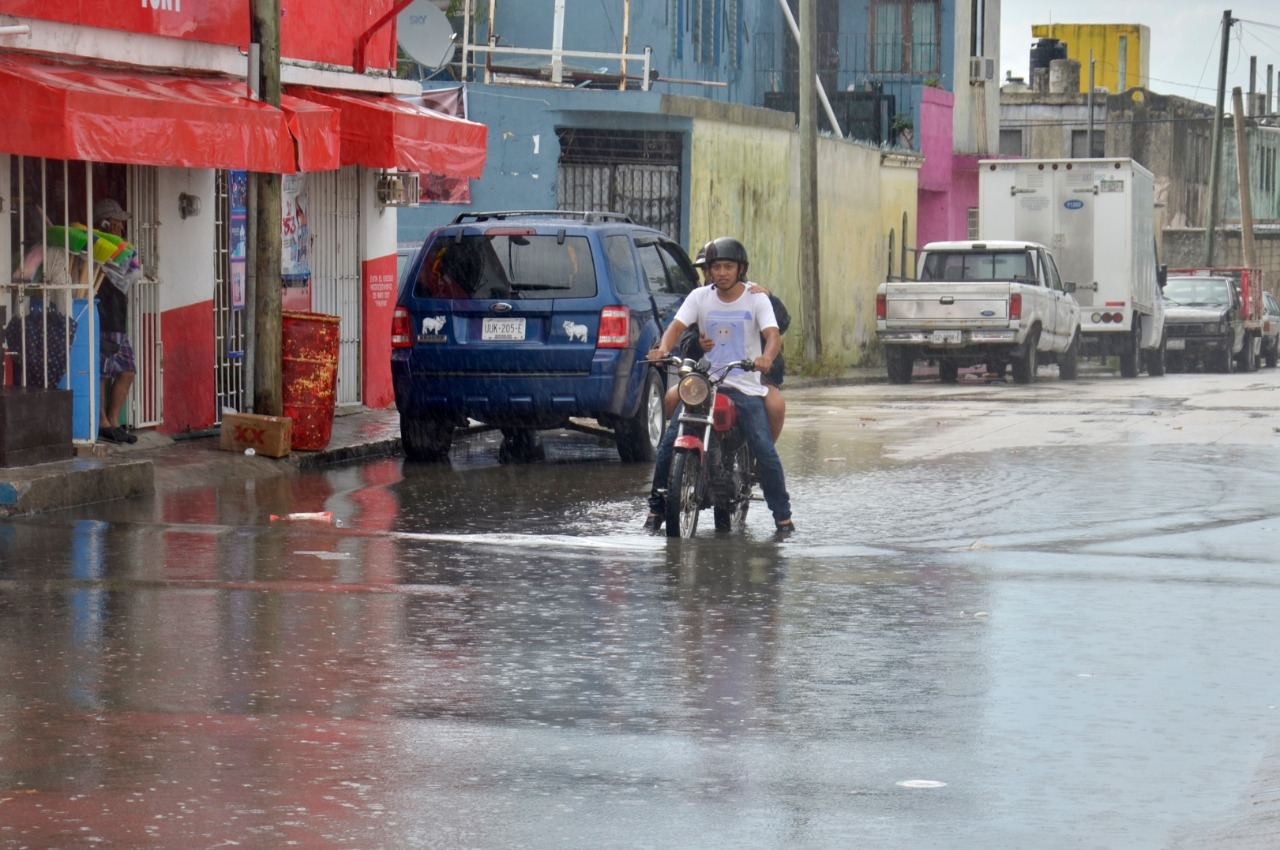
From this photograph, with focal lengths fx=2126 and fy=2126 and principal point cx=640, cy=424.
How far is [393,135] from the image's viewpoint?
18.2m

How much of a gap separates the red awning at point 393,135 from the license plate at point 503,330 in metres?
2.68

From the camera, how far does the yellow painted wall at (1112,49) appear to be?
82.6m

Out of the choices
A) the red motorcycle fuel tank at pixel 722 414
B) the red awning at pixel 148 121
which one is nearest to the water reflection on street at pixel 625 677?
the red motorcycle fuel tank at pixel 722 414

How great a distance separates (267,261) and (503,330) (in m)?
1.92

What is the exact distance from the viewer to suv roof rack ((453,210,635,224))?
16.8m

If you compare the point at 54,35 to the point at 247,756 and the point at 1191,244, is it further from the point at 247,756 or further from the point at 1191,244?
the point at 1191,244

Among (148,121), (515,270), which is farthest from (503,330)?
(148,121)

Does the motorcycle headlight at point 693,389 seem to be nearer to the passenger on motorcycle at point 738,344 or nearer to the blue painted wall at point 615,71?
the passenger on motorcycle at point 738,344

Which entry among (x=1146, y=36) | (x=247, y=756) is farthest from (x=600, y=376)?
(x=1146, y=36)

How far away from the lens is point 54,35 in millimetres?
14711

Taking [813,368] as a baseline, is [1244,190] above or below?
above

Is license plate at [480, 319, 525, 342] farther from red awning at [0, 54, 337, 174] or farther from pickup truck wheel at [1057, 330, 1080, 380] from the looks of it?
pickup truck wheel at [1057, 330, 1080, 380]

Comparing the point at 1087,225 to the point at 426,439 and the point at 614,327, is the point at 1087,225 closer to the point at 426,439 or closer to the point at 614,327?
the point at 426,439

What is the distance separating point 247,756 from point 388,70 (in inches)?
587
